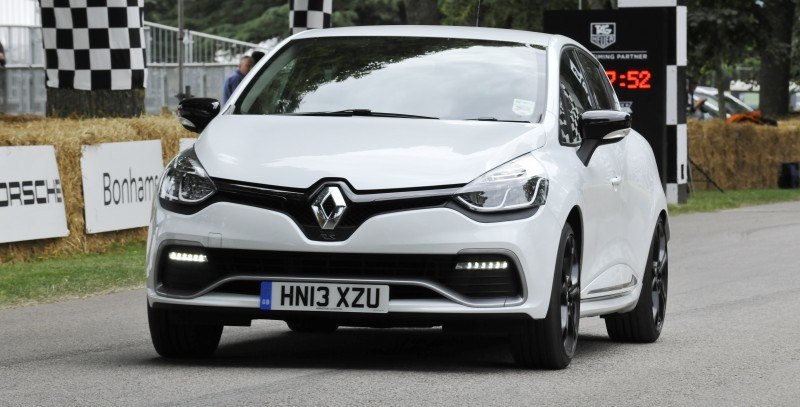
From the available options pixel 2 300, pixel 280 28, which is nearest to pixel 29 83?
pixel 2 300

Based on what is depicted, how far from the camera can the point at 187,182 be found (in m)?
A: 7.61

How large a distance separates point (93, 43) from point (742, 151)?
16.8m

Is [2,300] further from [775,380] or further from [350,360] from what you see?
[775,380]

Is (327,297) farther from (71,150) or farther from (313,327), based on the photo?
(71,150)

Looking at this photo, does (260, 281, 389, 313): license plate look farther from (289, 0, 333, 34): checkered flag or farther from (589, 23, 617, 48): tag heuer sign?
(589, 23, 617, 48): tag heuer sign

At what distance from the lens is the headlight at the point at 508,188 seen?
288 inches

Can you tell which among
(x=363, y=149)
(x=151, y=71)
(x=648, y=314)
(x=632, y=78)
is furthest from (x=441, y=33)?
(x=151, y=71)

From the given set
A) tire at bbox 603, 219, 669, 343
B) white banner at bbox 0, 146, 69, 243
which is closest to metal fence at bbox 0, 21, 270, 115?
white banner at bbox 0, 146, 69, 243

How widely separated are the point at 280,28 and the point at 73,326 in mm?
53168

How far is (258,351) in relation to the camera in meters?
Result: 8.53

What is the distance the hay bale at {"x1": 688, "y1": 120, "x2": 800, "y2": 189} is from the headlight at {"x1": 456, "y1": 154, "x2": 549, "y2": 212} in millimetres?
24188

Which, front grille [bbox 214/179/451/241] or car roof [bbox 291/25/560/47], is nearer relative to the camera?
front grille [bbox 214/179/451/241]

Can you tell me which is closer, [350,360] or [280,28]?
[350,360]

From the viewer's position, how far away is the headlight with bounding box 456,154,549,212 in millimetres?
7309
